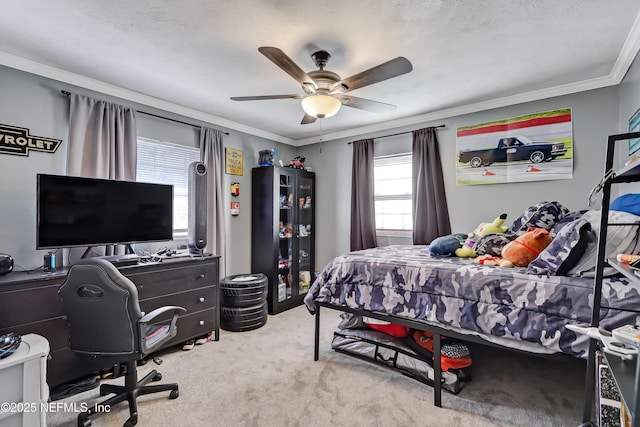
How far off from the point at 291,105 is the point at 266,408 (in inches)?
113

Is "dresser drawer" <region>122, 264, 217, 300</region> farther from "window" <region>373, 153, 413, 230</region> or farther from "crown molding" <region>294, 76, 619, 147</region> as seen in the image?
"crown molding" <region>294, 76, 619, 147</region>

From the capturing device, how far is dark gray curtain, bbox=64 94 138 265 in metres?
2.56

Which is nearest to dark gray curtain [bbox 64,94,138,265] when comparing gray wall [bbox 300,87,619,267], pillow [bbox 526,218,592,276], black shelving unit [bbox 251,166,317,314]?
black shelving unit [bbox 251,166,317,314]

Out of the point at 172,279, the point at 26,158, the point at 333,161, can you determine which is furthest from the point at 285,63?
the point at 333,161

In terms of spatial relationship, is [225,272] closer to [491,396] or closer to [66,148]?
[66,148]

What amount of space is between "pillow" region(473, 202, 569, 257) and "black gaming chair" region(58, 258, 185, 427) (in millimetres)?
2404

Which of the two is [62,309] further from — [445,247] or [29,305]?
[445,247]

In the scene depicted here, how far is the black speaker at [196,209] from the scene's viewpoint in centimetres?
303

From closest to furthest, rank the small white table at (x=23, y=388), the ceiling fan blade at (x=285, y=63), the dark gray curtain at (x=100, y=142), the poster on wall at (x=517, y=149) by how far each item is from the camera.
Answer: the small white table at (x=23, y=388)
the ceiling fan blade at (x=285, y=63)
the dark gray curtain at (x=100, y=142)
the poster on wall at (x=517, y=149)

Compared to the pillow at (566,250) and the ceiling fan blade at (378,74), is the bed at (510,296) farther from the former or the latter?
the ceiling fan blade at (378,74)

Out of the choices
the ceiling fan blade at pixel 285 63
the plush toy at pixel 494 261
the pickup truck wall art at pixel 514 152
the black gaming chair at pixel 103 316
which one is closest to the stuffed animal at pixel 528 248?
the plush toy at pixel 494 261

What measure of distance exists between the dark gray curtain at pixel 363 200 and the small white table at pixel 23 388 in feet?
10.8

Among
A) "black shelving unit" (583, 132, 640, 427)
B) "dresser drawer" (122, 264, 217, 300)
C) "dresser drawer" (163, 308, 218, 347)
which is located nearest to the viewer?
"black shelving unit" (583, 132, 640, 427)

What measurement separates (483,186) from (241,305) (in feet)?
9.95
